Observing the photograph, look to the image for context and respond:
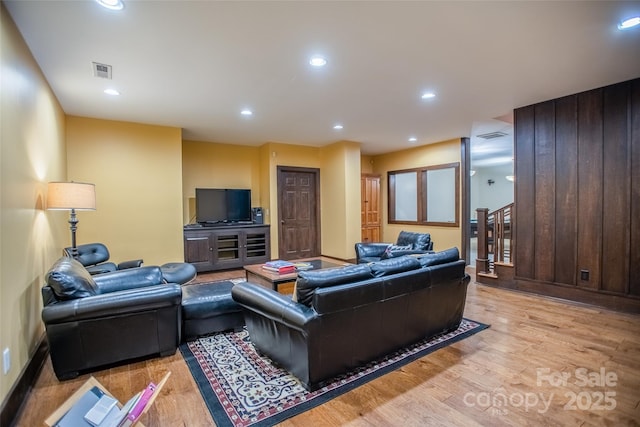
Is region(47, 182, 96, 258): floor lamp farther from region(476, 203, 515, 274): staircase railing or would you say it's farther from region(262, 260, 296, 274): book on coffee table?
region(476, 203, 515, 274): staircase railing

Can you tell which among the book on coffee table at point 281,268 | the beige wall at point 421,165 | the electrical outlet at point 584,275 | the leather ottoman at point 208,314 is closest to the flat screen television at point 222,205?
the book on coffee table at point 281,268

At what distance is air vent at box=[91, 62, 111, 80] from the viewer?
119 inches

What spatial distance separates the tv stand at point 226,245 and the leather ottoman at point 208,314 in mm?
2610

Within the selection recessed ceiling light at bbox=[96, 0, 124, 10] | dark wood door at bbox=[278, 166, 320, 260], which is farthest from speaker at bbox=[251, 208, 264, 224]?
recessed ceiling light at bbox=[96, 0, 124, 10]

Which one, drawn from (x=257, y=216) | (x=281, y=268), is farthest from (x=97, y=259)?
(x=257, y=216)

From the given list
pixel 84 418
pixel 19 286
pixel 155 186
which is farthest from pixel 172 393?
pixel 155 186

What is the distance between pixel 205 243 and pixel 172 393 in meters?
3.87

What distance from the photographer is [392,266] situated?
2.54m

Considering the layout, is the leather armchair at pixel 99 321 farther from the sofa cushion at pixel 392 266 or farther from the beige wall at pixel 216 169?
the beige wall at pixel 216 169

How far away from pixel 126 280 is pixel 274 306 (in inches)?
61.8

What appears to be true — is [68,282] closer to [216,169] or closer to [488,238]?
[216,169]

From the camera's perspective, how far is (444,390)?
216 centimetres

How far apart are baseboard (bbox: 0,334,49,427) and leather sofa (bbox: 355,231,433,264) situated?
3.79m

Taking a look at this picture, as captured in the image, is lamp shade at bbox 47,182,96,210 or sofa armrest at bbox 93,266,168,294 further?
lamp shade at bbox 47,182,96,210
